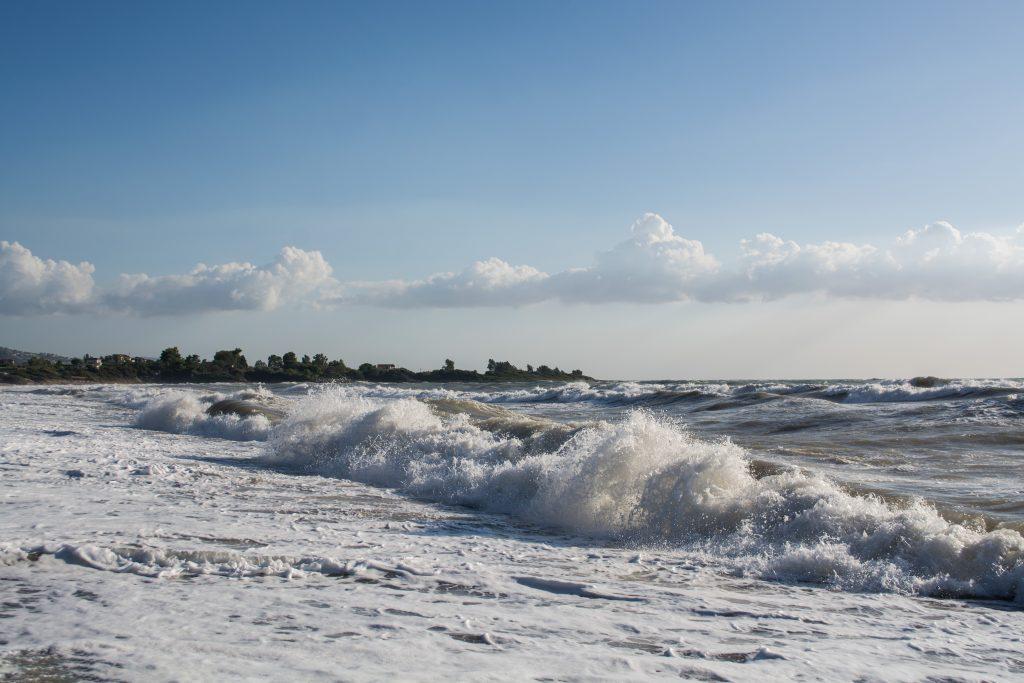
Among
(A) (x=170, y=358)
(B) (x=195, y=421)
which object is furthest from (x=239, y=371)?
(B) (x=195, y=421)

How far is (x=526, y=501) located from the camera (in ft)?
28.9

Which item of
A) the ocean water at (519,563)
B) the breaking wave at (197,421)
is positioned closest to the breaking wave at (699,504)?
the ocean water at (519,563)

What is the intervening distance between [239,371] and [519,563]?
69.8 metres

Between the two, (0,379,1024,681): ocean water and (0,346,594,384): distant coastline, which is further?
(0,346,594,384): distant coastline

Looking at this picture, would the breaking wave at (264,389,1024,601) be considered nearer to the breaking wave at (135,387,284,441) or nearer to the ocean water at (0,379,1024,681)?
the ocean water at (0,379,1024,681)

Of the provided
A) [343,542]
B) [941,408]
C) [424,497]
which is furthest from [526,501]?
[941,408]

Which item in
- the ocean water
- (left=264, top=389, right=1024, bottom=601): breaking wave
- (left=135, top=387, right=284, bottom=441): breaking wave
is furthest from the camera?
(left=135, top=387, right=284, bottom=441): breaking wave

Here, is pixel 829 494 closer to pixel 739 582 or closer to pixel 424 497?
pixel 739 582

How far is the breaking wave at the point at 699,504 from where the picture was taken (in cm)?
579

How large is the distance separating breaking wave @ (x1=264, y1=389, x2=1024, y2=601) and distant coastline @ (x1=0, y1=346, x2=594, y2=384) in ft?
188

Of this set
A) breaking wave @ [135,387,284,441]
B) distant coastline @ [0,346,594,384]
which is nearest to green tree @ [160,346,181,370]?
distant coastline @ [0,346,594,384]

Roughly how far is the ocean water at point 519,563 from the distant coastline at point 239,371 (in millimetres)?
57295

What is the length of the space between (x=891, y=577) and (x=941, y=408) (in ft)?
53.1

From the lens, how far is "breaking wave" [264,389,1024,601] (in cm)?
579
